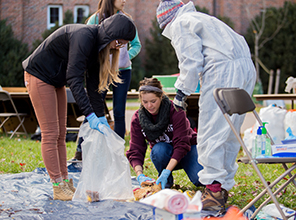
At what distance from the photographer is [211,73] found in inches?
92.0

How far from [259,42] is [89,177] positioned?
1597cm

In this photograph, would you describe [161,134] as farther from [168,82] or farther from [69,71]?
[168,82]

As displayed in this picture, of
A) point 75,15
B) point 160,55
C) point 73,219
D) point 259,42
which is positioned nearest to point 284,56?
point 259,42

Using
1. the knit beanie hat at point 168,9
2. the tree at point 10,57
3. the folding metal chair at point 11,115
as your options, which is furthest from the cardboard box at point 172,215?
the tree at point 10,57

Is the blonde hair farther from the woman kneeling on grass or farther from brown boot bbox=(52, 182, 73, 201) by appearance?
brown boot bbox=(52, 182, 73, 201)

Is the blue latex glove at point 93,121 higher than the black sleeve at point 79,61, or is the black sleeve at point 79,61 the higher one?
the black sleeve at point 79,61

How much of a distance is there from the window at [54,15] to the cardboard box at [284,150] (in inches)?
639

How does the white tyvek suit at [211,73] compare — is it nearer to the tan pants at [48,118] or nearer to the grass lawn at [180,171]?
the grass lawn at [180,171]

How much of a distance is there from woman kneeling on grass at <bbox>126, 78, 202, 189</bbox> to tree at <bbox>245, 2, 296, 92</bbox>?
1413 centimetres

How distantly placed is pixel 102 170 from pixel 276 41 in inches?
621

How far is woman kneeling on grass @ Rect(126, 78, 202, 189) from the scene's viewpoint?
8.82ft

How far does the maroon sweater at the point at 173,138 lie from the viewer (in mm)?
Answer: 2697

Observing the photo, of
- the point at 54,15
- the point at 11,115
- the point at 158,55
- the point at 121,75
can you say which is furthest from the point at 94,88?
the point at 54,15

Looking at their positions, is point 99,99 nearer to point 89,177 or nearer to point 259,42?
point 89,177
